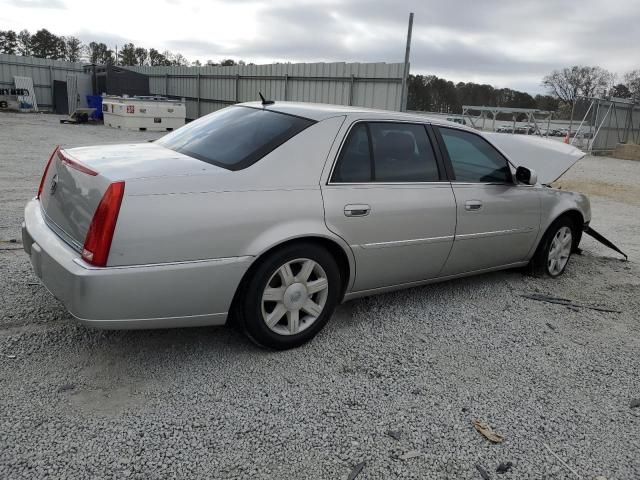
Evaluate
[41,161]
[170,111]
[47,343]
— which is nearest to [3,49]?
[170,111]

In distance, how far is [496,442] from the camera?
2.66m

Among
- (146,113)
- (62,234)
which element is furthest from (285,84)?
(62,234)

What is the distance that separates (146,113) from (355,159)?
2238cm

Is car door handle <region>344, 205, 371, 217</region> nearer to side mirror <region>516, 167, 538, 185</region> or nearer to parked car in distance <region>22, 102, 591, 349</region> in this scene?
parked car in distance <region>22, 102, 591, 349</region>

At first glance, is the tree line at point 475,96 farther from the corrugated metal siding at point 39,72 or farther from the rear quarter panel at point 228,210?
the rear quarter panel at point 228,210

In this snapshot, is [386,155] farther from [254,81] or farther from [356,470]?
[254,81]

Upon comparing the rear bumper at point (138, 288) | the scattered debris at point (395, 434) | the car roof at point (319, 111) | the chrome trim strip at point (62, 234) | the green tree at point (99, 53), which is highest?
the green tree at point (99, 53)

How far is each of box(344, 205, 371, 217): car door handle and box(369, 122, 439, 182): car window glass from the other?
0.86 ft

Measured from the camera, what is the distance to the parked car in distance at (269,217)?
2713mm

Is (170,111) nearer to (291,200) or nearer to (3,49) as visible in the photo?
(291,200)

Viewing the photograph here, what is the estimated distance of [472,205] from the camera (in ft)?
13.8

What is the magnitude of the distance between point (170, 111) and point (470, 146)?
72.8 feet

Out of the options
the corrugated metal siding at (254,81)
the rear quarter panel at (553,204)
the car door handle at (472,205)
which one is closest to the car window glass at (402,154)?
the car door handle at (472,205)

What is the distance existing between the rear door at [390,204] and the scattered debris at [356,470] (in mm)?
1417
